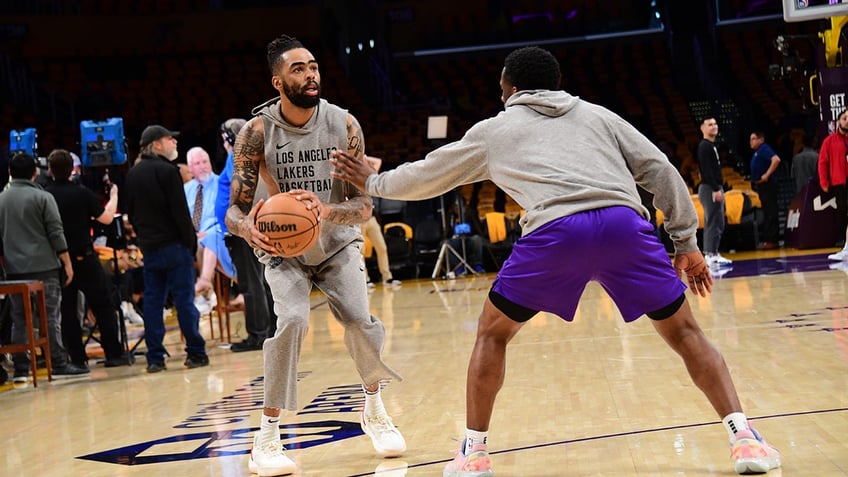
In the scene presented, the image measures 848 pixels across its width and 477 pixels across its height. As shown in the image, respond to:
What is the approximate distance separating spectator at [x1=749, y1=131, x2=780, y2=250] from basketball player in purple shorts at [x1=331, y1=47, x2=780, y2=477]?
41.0 ft

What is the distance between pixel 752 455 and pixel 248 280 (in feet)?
18.9

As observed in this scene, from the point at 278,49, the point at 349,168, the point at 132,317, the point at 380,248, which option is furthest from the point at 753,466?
the point at 380,248

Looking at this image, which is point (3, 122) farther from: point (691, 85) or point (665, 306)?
point (665, 306)

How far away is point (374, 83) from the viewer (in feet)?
81.3

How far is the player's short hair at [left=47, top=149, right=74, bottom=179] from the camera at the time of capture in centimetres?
822

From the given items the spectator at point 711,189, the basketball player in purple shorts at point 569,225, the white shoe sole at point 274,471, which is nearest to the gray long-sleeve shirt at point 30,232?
the white shoe sole at point 274,471

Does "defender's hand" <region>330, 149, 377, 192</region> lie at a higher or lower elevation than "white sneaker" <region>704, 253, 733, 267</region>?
higher

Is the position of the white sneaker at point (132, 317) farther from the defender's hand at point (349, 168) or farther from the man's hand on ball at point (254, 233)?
the defender's hand at point (349, 168)

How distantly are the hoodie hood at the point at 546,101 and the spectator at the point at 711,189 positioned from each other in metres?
8.84

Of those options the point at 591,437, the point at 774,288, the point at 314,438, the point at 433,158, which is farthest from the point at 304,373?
the point at 774,288

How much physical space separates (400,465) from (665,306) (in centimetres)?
123

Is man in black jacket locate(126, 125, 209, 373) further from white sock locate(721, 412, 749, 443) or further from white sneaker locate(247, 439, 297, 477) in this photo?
white sock locate(721, 412, 749, 443)

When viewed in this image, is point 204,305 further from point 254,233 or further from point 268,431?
point 254,233

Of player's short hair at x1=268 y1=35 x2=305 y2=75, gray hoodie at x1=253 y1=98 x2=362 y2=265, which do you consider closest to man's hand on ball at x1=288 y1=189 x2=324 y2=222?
gray hoodie at x1=253 y1=98 x2=362 y2=265
